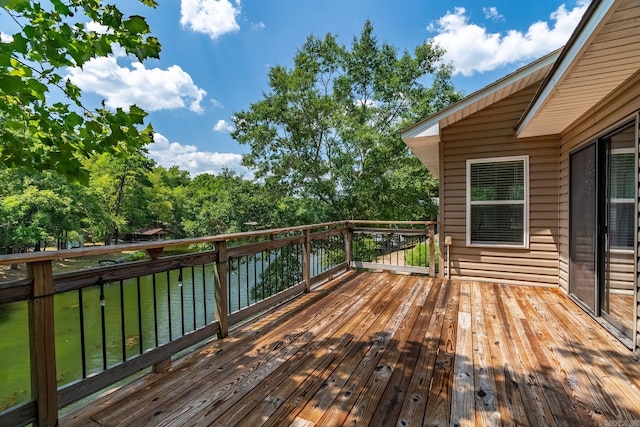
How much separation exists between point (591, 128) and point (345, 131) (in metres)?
8.26

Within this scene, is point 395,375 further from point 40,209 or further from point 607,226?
point 40,209

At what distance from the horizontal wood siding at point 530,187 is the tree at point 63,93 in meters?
4.29

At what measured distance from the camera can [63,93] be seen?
7.99ft

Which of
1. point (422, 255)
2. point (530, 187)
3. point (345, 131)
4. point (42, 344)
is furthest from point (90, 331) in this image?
point (530, 187)

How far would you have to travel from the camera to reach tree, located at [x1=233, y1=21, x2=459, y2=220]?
430 inches

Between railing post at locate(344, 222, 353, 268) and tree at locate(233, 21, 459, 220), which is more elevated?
tree at locate(233, 21, 459, 220)

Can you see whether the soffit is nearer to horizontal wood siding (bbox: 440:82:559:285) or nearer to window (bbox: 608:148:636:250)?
window (bbox: 608:148:636:250)

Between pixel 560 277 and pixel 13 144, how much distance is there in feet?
20.4

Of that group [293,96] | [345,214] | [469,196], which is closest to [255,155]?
[293,96]

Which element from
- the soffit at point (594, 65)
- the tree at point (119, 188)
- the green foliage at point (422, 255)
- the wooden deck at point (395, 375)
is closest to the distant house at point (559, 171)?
the soffit at point (594, 65)

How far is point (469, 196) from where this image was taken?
4781 millimetres

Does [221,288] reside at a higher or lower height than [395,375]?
higher

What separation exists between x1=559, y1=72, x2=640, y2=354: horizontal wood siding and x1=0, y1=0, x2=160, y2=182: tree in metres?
3.70

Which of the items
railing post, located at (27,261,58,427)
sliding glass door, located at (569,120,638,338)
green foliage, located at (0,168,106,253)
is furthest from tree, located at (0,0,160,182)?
green foliage, located at (0,168,106,253)
